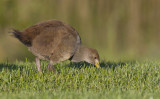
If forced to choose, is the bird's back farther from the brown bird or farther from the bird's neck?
the bird's neck

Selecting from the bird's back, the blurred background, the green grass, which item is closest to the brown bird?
the bird's back

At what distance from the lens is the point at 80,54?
7.03 metres

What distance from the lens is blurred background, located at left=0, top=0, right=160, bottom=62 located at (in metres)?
11.6

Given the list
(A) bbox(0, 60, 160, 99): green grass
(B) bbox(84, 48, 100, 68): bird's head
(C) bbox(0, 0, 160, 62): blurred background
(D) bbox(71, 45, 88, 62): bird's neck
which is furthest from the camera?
(C) bbox(0, 0, 160, 62): blurred background

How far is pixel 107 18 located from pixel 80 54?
21.1 ft

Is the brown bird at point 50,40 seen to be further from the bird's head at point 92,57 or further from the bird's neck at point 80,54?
the bird's head at point 92,57

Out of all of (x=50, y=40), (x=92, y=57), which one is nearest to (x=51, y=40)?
(x=50, y=40)

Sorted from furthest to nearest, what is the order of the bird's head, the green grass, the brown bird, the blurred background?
the blurred background < the bird's head < the brown bird < the green grass

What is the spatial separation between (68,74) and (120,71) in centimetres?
116

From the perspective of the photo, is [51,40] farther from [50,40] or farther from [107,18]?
[107,18]

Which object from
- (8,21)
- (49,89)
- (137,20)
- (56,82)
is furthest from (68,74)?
(137,20)

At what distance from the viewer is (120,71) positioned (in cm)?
669

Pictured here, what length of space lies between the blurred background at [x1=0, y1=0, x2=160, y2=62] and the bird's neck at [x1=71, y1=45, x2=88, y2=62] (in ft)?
15.1

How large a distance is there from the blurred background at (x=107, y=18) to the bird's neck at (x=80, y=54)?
4588 millimetres
